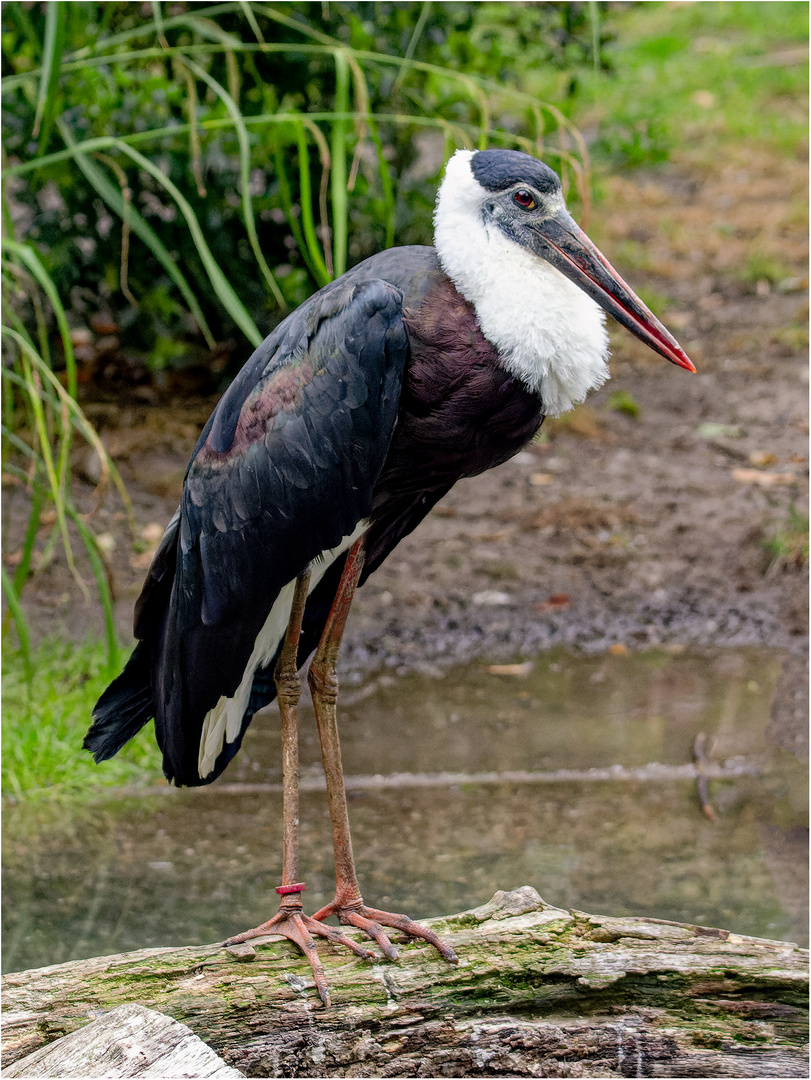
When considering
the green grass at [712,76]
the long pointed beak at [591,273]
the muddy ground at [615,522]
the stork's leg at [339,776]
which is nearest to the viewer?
the long pointed beak at [591,273]

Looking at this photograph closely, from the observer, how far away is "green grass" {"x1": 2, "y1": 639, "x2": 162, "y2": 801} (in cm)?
362

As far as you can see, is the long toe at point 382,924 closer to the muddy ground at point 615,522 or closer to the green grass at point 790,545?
the muddy ground at point 615,522

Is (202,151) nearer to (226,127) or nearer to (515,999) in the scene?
(226,127)

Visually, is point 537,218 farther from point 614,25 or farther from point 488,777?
point 614,25

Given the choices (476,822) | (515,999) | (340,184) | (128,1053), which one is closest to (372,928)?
(515,999)

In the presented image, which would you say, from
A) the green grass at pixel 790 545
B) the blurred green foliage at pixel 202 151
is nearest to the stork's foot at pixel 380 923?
the blurred green foliage at pixel 202 151

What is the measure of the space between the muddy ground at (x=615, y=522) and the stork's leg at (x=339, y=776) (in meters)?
1.54

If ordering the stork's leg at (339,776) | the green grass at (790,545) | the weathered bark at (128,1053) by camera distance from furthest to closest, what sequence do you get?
1. the green grass at (790,545)
2. the stork's leg at (339,776)
3. the weathered bark at (128,1053)

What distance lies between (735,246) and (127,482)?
4.02 meters

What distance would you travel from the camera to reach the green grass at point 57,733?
A: 362 centimetres

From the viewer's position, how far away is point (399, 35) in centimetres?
470

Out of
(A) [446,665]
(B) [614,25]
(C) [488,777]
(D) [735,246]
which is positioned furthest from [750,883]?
(B) [614,25]

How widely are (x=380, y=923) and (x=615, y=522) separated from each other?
2.75m

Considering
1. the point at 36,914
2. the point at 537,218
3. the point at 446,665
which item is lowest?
the point at 36,914
